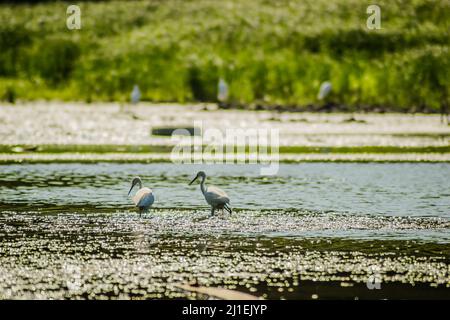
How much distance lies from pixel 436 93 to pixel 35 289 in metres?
28.8

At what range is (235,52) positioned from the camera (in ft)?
156

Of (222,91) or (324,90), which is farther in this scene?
(222,91)

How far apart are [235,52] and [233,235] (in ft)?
105

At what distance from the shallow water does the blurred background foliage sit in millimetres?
17971

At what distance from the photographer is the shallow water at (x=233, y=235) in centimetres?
1309

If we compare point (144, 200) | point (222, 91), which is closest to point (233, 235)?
point (144, 200)

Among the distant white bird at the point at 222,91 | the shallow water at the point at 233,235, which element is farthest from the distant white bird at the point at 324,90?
the shallow water at the point at 233,235

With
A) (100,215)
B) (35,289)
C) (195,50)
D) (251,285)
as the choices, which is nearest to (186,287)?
(251,285)

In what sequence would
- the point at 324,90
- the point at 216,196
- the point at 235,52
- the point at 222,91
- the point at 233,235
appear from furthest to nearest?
1. the point at 235,52
2. the point at 222,91
3. the point at 324,90
4. the point at 216,196
5. the point at 233,235

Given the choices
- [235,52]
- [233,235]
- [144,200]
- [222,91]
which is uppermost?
[235,52]

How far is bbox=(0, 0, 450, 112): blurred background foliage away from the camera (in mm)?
41656

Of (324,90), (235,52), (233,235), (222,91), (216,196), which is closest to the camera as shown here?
(233,235)

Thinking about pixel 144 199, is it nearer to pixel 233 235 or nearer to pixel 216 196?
pixel 216 196

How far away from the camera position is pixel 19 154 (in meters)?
27.0
